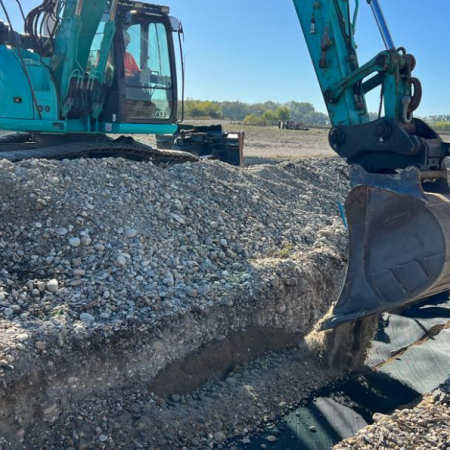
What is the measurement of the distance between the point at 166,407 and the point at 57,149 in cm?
394

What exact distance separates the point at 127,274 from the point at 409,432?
8.04 feet

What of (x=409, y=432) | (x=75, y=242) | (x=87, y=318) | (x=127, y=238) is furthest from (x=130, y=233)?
(x=409, y=432)

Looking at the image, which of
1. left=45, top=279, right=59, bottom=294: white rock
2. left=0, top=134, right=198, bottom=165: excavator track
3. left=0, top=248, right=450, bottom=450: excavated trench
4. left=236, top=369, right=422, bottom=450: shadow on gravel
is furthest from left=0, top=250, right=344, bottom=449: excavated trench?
left=0, top=134, right=198, bottom=165: excavator track

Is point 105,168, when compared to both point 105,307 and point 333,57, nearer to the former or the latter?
point 105,307

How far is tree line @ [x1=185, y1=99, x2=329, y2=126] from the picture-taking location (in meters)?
40.2

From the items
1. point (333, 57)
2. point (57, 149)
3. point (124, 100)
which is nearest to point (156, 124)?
point (124, 100)

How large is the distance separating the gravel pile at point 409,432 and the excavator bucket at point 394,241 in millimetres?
757

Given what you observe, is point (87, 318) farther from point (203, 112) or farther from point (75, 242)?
point (203, 112)

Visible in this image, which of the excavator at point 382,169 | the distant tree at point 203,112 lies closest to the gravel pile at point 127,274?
the excavator at point 382,169

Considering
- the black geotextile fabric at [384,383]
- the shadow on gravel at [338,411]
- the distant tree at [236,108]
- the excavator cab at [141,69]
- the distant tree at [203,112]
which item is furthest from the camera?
the distant tree at [236,108]

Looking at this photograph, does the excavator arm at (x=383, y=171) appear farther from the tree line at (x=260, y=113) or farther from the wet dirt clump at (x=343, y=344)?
the tree line at (x=260, y=113)

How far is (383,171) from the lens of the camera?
4.31 metres

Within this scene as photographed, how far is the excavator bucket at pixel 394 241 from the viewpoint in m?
3.96

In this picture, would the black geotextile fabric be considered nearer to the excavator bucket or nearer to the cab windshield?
the excavator bucket
